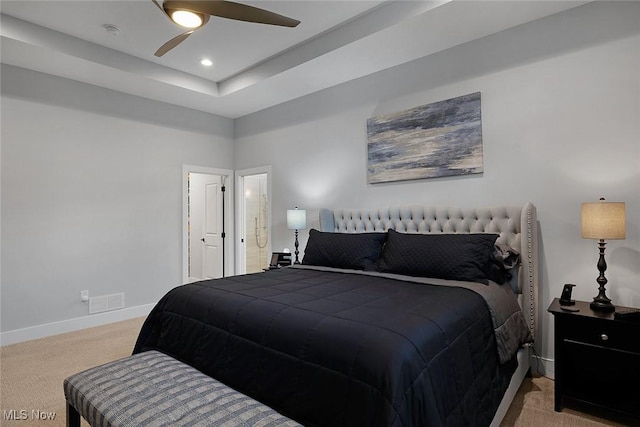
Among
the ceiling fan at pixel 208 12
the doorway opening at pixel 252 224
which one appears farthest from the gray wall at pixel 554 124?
the doorway opening at pixel 252 224

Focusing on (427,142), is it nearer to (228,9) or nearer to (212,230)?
(228,9)

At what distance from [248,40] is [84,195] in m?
2.65

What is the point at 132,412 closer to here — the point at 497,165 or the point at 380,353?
the point at 380,353

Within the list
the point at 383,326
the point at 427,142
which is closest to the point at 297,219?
the point at 427,142

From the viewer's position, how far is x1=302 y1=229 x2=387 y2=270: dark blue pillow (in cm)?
320

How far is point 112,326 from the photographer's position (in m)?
4.14

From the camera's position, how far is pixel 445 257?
2645mm

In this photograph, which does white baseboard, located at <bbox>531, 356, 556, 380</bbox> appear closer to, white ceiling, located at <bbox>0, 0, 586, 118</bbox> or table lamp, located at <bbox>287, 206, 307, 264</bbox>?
table lamp, located at <bbox>287, 206, 307, 264</bbox>

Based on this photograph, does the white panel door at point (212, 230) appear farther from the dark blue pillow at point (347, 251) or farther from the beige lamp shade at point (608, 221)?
the beige lamp shade at point (608, 221)

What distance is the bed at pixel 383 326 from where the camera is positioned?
1.36 meters

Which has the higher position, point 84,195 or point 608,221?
point 84,195

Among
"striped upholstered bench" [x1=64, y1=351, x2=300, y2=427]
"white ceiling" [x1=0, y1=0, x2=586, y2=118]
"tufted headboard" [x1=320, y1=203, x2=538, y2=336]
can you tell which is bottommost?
"striped upholstered bench" [x1=64, y1=351, x2=300, y2=427]

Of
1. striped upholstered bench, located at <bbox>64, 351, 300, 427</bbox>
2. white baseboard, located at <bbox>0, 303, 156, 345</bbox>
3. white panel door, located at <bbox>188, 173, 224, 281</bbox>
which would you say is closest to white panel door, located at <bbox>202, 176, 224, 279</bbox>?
white panel door, located at <bbox>188, 173, 224, 281</bbox>

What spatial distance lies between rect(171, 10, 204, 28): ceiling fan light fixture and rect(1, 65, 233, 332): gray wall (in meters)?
2.62
